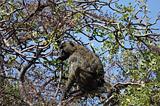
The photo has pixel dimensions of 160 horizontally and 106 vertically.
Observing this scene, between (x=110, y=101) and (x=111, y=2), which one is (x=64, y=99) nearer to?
(x=110, y=101)

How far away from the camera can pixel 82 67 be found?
9773 millimetres

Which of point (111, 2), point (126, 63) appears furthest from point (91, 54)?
point (111, 2)

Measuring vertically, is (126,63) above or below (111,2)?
below

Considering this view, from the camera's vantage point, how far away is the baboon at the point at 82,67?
9.52 metres

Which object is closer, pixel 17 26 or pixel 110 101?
pixel 110 101

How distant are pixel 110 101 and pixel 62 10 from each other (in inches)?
64.5

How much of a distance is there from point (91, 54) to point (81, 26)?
98cm

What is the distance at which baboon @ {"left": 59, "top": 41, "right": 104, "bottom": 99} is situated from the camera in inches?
375

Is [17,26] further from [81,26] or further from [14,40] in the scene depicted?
[81,26]

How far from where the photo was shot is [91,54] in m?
9.95

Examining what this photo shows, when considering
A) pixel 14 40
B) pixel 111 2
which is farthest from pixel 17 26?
pixel 111 2

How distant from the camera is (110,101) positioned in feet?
29.3

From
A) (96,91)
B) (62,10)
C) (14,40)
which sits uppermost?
(62,10)

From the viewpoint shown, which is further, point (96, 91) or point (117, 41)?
point (96, 91)
